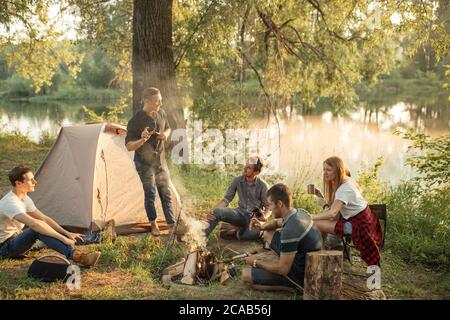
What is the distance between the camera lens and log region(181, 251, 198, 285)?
15.9 ft

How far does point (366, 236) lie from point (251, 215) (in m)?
1.59

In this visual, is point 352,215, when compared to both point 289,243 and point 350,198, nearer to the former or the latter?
point 350,198

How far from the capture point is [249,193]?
5969 millimetres

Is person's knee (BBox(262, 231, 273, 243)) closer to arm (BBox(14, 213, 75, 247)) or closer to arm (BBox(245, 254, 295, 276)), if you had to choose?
arm (BBox(245, 254, 295, 276))

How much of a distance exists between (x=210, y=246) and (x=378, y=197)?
301 cm

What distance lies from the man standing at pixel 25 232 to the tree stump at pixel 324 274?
2208mm

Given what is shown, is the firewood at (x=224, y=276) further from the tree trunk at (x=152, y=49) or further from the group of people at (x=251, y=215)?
the tree trunk at (x=152, y=49)

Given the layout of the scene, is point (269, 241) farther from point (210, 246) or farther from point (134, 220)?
point (134, 220)

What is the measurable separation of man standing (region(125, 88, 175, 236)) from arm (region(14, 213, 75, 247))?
51.8 inches

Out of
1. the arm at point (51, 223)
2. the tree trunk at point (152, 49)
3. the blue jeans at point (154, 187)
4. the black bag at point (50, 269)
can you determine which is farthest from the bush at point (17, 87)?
the black bag at point (50, 269)

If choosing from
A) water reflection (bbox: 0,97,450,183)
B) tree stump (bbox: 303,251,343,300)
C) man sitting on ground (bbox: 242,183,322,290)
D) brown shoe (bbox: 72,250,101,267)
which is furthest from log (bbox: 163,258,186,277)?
water reflection (bbox: 0,97,450,183)

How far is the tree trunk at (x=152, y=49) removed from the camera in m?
8.88
